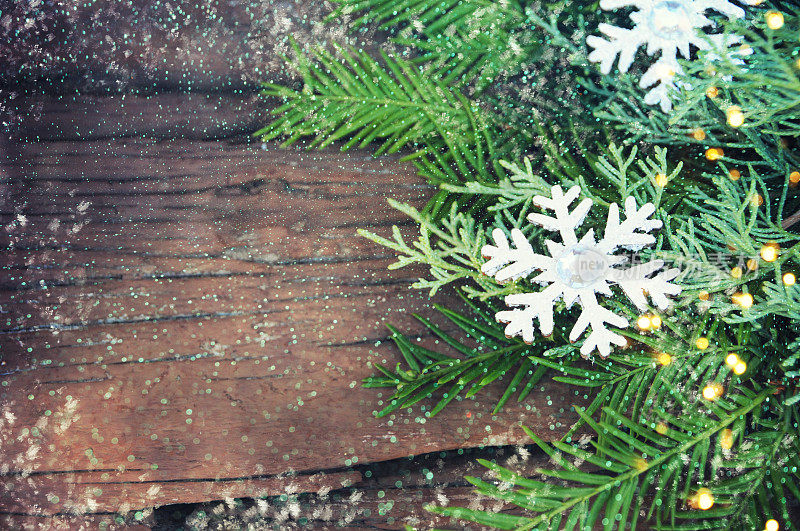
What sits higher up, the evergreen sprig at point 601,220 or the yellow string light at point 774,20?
the yellow string light at point 774,20

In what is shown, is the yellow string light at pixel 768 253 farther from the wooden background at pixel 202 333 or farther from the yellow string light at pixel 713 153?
the wooden background at pixel 202 333

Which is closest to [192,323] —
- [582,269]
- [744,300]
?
[582,269]

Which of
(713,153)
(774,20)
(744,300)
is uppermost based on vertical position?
(774,20)

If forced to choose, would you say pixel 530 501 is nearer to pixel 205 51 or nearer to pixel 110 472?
pixel 110 472

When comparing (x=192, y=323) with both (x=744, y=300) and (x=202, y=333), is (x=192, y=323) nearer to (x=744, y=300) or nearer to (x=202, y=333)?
(x=202, y=333)

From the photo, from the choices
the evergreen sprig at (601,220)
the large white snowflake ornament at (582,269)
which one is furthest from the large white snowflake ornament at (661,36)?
the large white snowflake ornament at (582,269)

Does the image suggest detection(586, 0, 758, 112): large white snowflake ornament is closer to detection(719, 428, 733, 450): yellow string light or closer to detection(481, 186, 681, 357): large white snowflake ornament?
detection(481, 186, 681, 357): large white snowflake ornament

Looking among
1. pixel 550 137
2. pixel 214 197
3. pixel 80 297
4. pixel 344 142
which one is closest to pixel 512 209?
pixel 550 137

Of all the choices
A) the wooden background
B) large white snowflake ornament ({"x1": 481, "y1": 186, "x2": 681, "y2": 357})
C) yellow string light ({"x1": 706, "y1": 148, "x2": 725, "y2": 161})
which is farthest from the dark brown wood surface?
yellow string light ({"x1": 706, "y1": 148, "x2": 725, "y2": 161})
